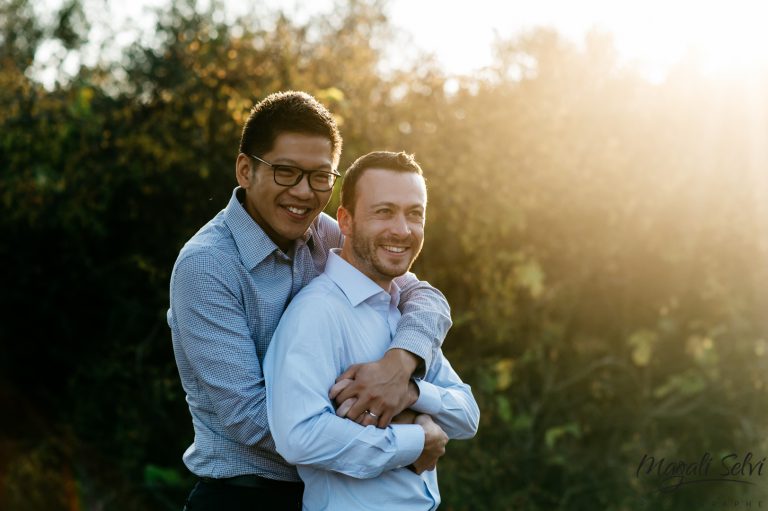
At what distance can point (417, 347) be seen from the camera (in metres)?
2.91

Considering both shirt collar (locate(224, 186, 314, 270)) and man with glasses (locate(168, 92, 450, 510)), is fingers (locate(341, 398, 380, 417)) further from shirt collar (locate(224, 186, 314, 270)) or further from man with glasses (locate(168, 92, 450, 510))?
A: shirt collar (locate(224, 186, 314, 270))

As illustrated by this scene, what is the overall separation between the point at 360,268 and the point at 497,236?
10.8 feet

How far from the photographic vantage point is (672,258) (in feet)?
20.8

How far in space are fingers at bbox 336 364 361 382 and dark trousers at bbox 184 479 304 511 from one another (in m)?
0.50

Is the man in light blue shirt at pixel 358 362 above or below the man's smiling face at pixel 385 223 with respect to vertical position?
below

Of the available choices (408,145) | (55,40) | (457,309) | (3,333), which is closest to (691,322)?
(457,309)

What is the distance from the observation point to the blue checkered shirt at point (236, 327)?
2.80m

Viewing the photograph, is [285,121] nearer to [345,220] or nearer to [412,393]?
[345,220]

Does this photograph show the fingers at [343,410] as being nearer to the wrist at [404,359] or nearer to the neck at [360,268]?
the wrist at [404,359]

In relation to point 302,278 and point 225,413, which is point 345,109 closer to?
point 302,278

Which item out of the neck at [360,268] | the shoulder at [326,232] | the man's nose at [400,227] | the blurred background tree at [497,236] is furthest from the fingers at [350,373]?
the blurred background tree at [497,236]

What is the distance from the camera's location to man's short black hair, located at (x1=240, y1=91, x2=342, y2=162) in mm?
3062

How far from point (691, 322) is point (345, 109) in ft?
9.58
